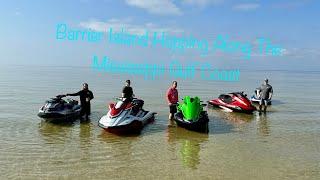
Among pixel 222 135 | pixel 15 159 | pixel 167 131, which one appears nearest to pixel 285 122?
pixel 222 135

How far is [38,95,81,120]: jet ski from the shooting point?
15.1 metres

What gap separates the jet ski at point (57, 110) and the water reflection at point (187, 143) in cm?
409

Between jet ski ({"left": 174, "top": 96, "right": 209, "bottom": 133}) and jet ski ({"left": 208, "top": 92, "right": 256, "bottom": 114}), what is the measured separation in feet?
16.6

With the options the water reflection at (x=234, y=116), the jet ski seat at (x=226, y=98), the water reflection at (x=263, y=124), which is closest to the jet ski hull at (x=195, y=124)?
the water reflection at (x=263, y=124)

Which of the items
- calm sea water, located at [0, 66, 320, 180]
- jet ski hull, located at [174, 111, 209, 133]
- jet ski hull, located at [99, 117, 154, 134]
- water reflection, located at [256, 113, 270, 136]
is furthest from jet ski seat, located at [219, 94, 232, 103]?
jet ski hull, located at [99, 117, 154, 134]

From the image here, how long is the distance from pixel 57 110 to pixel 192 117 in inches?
205

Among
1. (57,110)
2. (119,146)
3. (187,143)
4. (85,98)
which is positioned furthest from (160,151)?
(85,98)

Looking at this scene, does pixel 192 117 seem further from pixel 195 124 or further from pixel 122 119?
pixel 122 119

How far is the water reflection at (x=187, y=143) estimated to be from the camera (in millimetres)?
10357

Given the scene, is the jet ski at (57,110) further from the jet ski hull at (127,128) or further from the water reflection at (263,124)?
the water reflection at (263,124)

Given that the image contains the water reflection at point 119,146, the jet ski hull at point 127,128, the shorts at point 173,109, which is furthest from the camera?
the shorts at point 173,109

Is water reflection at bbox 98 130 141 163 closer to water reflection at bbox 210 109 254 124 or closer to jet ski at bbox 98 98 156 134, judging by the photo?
jet ski at bbox 98 98 156 134

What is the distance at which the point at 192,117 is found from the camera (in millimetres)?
14508

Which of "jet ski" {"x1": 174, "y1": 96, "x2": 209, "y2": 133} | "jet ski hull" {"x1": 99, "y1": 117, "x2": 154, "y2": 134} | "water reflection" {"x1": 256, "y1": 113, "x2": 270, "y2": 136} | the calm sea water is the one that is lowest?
the calm sea water
